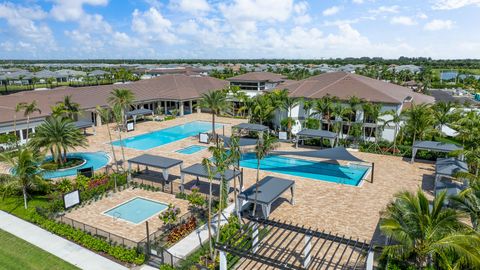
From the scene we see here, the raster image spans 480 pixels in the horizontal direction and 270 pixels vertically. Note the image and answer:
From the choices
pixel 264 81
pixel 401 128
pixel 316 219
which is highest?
pixel 264 81

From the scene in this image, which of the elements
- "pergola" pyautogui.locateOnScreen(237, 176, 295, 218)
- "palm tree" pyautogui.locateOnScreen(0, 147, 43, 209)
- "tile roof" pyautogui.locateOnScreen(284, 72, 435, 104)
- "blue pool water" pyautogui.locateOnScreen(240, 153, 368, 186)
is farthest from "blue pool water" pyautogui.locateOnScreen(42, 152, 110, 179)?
"tile roof" pyautogui.locateOnScreen(284, 72, 435, 104)

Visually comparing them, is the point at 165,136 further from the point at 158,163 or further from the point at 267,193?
the point at 267,193

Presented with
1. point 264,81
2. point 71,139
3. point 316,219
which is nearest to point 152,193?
point 71,139

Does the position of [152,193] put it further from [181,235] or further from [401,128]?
[401,128]

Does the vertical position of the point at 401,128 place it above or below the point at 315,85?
below

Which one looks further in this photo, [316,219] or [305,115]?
[305,115]

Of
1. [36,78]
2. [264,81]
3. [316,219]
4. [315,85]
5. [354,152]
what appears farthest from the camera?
[36,78]
